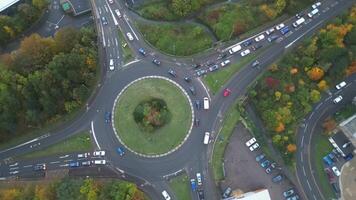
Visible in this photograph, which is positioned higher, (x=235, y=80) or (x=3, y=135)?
(x=3, y=135)

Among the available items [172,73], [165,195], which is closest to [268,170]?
[165,195]

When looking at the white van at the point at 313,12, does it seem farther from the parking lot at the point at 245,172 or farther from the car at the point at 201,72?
the parking lot at the point at 245,172

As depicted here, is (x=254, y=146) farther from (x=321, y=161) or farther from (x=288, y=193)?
(x=321, y=161)

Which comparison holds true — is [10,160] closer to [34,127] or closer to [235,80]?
[34,127]

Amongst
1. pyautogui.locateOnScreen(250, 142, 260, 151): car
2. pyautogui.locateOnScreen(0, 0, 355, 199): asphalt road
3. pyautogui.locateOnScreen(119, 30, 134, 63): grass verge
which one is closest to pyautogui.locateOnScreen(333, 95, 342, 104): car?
pyautogui.locateOnScreen(0, 0, 355, 199): asphalt road

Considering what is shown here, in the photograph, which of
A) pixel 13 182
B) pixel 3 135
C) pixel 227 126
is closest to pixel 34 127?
pixel 3 135

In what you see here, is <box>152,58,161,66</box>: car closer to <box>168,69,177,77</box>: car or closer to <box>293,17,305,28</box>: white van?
<box>168,69,177,77</box>: car

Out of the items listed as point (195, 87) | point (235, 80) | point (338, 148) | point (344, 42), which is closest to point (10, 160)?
point (195, 87)

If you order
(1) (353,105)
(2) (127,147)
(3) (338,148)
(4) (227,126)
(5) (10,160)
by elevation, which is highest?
(5) (10,160)
